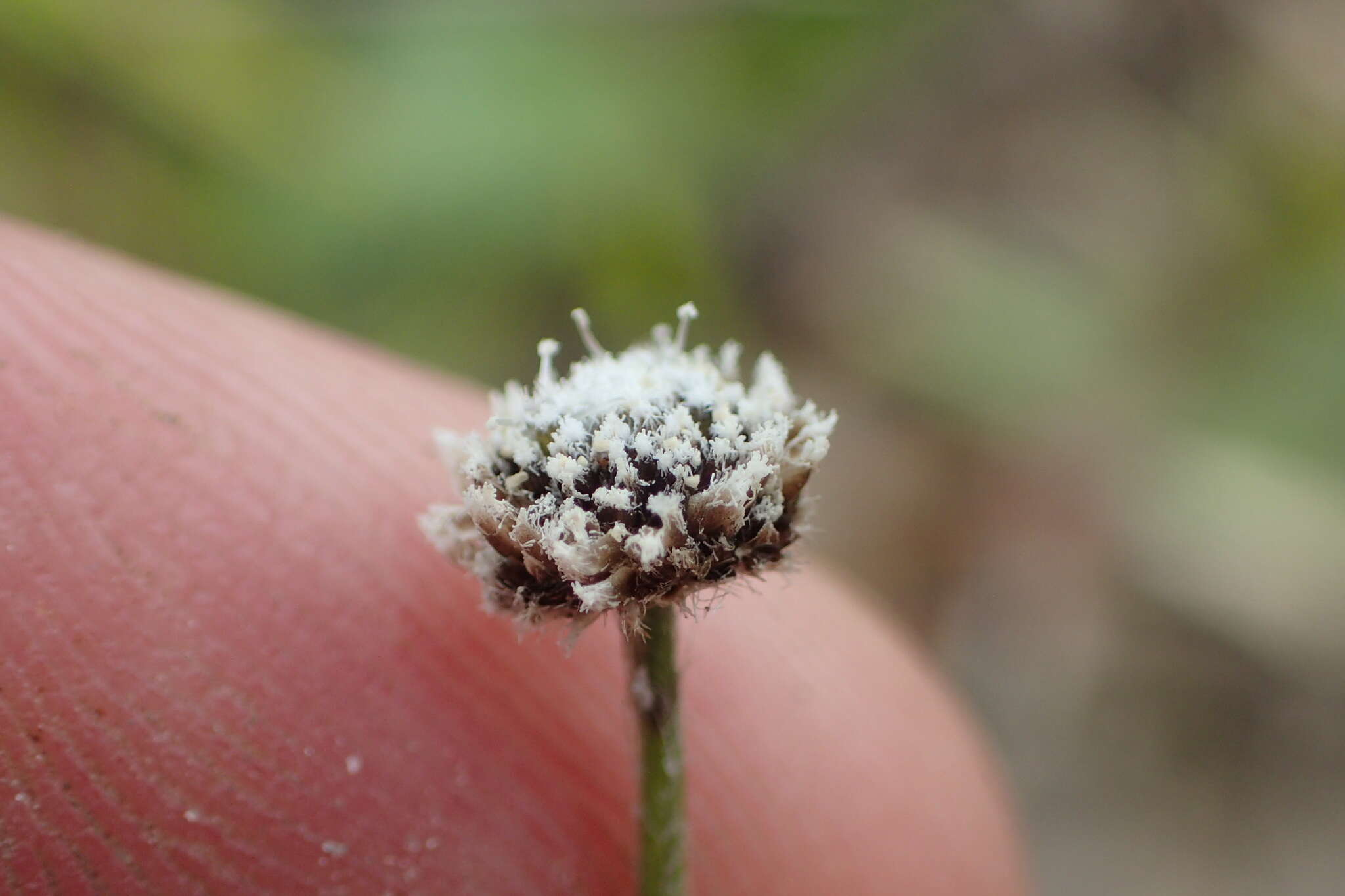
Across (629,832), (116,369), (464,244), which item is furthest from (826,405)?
(116,369)

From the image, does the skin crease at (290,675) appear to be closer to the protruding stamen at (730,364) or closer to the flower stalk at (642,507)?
the flower stalk at (642,507)

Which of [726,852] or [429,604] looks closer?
[429,604]

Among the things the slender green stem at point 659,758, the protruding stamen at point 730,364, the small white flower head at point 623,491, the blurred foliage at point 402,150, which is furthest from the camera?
the blurred foliage at point 402,150

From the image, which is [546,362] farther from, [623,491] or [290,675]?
[290,675]

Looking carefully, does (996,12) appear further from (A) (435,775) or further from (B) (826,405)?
(A) (435,775)

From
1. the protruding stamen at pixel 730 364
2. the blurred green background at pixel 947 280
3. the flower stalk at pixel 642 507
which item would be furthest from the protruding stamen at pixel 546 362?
the blurred green background at pixel 947 280

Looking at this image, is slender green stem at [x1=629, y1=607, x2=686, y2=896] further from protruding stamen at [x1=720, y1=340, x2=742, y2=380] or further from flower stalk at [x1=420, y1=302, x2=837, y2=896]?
protruding stamen at [x1=720, y1=340, x2=742, y2=380]
